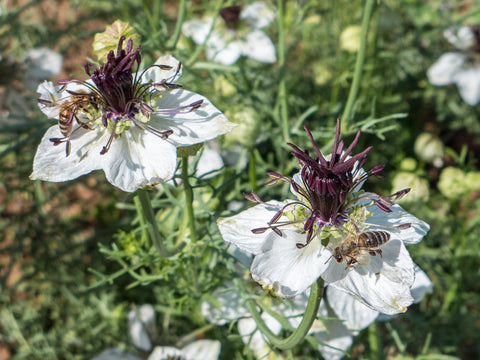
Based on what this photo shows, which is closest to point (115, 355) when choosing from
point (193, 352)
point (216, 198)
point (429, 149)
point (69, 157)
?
point (193, 352)

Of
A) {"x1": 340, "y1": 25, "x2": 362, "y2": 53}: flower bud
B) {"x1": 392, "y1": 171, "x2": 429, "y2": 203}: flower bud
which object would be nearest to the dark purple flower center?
{"x1": 392, "y1": 171, "x2": 429, "y2": 203}: flower bud

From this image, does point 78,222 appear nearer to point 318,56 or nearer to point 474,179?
point 318,56

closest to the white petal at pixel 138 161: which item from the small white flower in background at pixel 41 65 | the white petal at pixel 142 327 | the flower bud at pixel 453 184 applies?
the white petal at pixel 142 327

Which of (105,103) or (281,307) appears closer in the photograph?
(105,103)

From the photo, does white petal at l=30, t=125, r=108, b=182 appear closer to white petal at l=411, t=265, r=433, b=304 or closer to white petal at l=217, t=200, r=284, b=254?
white petal at l=217, t=200, r=284, b=254

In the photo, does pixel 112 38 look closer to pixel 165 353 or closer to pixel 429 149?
pixel 165 353

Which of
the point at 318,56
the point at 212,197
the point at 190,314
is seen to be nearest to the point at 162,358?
the point at 190,314

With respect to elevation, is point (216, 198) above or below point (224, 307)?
Answer: above
